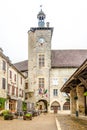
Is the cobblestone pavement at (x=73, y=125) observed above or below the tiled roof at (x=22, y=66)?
below

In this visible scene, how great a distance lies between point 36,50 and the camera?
64.2m

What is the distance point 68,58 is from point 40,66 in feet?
25.4

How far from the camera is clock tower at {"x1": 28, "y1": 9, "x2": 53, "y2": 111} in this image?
6291cm

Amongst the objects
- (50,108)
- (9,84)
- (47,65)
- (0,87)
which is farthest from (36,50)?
(0,87)

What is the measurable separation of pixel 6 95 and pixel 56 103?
69.1 feet

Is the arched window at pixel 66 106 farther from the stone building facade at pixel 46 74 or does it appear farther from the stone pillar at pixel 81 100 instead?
the stone pillar at pixel 81 100

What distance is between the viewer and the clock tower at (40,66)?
62906mm

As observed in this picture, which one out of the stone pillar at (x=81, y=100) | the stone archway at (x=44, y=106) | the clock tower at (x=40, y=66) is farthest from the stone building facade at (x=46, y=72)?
the stone pillar at (x=81, y=100)

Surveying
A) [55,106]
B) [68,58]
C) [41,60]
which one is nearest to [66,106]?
[55,106]

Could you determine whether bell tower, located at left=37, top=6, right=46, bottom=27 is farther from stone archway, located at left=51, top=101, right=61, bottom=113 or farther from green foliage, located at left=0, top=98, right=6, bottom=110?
green foliage, located at left=0, top=98, right=6, bottom=110

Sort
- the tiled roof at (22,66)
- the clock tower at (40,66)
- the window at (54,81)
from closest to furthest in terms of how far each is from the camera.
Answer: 1. the clock tower at (40,66)
2. the window at (54,81)
3. the tiled roof at (22,66)

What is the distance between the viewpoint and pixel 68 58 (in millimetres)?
67688

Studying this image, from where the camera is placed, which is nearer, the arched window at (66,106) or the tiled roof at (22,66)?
the arched window at (66,106)

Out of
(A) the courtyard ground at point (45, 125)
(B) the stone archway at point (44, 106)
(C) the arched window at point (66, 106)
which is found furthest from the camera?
(B) the stone archway at point (44, 106)
